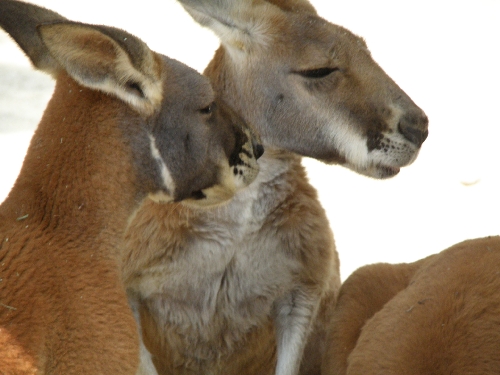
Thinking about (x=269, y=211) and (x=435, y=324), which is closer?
(x=435, y=324)

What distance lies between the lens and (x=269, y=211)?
3.91 m

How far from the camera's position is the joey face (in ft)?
9.37

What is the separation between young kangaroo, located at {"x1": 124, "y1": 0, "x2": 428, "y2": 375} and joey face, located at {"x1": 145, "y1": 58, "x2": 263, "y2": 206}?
0.55m

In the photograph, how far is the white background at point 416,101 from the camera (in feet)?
19.5

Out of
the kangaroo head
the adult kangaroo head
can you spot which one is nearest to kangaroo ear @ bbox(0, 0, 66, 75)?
the kangaroo head

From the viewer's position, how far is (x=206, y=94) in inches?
119

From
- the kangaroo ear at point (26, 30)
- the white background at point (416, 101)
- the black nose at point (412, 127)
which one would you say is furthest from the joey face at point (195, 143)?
the white background at point (416, 101)

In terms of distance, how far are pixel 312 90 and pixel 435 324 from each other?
3.98 ft

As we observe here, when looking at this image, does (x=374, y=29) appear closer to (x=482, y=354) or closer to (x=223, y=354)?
(x=223, y=354)

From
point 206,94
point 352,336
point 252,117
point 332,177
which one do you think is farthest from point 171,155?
point 332,177

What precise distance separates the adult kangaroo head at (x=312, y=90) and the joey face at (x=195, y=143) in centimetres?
50

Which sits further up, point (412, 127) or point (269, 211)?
point (412, 127)

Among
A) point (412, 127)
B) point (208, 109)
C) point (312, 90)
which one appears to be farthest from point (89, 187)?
point (412, 127)

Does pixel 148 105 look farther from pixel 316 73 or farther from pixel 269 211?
pixel 269 211
